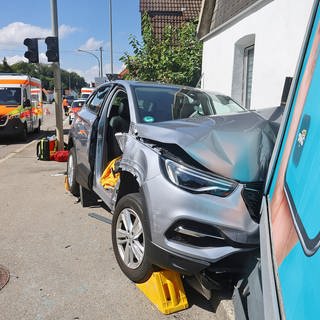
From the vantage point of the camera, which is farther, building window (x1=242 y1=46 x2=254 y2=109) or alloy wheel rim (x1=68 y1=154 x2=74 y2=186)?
building window (x1=242 y1=46 x2=254 y2=109)

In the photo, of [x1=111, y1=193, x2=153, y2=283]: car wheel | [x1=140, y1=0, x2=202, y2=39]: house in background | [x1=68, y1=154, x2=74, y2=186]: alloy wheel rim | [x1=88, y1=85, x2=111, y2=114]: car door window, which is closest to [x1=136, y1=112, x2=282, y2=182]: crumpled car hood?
[x1=111, y1=193, x2=153, y2=283]: car wheel

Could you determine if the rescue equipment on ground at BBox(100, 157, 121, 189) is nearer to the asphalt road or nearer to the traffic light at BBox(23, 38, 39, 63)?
the asphalt road

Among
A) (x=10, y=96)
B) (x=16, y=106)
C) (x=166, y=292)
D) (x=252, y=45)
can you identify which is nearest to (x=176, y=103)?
(x=166, y=292)

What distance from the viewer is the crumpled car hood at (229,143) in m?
2.78

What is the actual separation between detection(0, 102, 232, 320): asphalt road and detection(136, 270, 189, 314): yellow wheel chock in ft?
0.19

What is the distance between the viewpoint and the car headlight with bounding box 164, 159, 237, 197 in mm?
2721

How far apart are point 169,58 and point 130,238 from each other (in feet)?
38.4

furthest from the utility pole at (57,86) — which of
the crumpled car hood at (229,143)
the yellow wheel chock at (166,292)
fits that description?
the yellow wheel chock at (166,292)

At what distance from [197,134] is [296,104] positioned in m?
0.85

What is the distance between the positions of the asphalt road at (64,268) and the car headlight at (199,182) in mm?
986

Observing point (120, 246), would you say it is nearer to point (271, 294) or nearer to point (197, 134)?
point (197, 134)

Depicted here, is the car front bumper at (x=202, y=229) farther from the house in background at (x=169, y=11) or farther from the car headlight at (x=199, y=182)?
the house in background at (x=169, y=11)

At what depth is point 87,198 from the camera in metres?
5.71

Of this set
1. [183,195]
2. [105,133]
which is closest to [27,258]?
[105,133]
